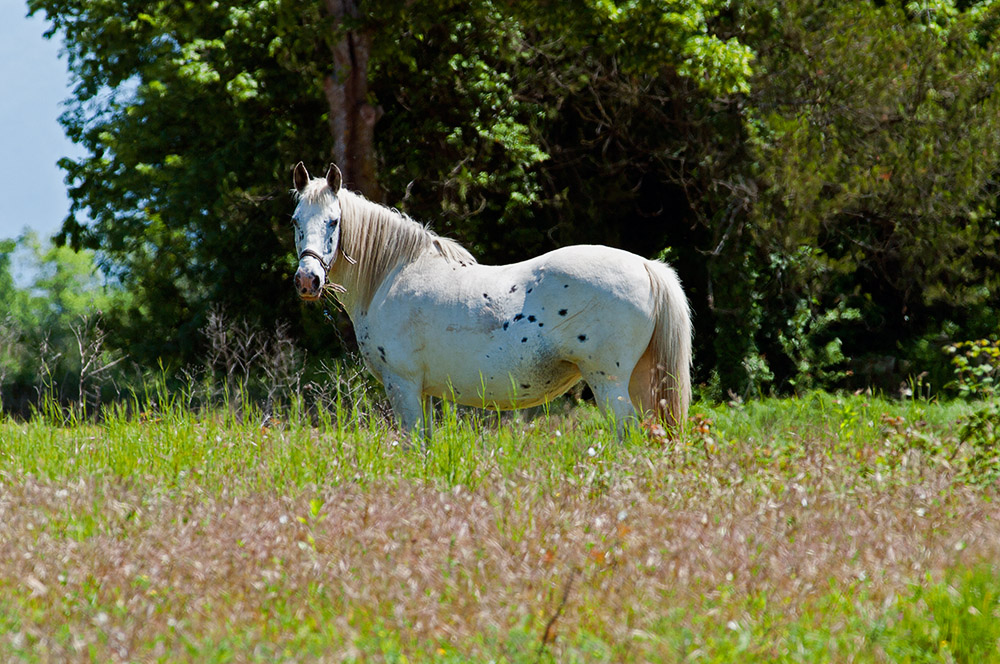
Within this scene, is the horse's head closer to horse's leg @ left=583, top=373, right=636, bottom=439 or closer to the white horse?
the white horse

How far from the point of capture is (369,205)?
6.79 metres

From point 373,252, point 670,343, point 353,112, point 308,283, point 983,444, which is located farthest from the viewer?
point 353,112

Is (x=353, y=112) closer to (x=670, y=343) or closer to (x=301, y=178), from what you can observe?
(x=301, y=178)

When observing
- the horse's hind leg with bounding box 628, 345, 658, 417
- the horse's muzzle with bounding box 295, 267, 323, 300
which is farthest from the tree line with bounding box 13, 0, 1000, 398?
the horse's muzzle with bounding box 295, 267, 323, 300

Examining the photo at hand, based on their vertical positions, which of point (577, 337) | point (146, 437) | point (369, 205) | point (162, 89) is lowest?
point (146, 437)

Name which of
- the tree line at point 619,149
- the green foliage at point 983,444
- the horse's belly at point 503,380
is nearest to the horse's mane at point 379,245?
the horse's belly at point 503,380

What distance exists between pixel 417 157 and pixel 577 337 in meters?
6.51

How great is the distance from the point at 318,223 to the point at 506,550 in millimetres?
3119

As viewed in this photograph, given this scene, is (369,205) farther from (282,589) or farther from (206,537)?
(282,589)

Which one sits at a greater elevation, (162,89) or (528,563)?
(162,89)

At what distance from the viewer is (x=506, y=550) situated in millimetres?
3994

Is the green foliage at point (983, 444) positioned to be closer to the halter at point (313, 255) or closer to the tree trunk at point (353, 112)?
the halter at point (313, 255)

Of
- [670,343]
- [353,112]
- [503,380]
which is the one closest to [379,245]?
[503,380]

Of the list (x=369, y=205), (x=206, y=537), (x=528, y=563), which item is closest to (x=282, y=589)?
(x=206, y=537)
